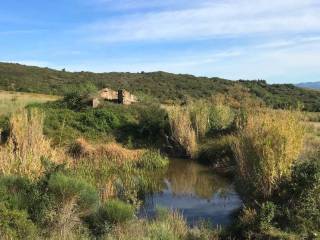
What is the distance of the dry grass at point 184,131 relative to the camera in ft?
64.5

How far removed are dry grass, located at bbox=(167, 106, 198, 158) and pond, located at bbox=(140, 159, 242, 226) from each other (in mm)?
1154

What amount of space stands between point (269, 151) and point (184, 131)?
9.55 meters

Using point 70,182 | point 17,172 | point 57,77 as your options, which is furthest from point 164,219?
point 57,77

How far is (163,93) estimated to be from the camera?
2228 inches

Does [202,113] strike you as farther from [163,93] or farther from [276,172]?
[163,93]

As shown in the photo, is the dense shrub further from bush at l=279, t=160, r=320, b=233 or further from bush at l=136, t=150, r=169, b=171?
bush at l=279, t=160, r=320, b=233

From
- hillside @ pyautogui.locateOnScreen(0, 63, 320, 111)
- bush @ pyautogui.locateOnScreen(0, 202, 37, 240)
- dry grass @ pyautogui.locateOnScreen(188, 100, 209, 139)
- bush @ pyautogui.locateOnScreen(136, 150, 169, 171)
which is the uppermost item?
hillside @ pyautogui.locateOnScreen(0, 63, 320, 111)

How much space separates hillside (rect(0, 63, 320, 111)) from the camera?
53625 mm

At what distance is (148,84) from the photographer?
2601 inches

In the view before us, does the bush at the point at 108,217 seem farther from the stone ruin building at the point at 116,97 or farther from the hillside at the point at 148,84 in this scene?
the hillside at the point at 148,84

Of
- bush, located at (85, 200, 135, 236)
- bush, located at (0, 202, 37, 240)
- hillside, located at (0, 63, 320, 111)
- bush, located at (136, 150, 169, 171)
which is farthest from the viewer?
hillside, located at (0, 63, 320, 111)

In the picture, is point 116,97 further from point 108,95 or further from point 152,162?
point 152,162

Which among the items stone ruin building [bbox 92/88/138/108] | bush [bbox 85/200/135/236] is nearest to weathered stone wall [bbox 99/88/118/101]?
stone ruin building [bbox 92/88/138/108]

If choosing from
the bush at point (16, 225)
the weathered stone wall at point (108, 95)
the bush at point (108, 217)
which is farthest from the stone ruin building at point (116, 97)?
the bush at point (16, 225)
